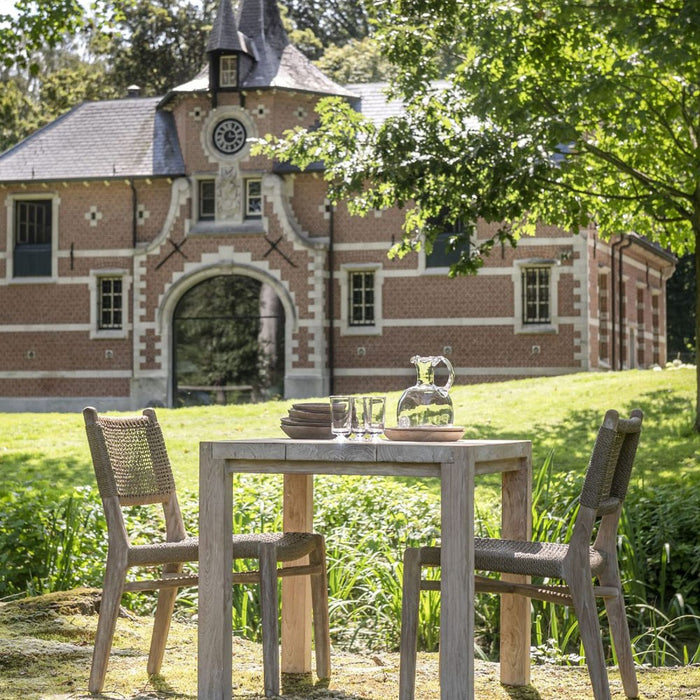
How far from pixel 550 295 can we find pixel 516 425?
922 cm

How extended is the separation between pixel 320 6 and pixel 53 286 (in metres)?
16.9

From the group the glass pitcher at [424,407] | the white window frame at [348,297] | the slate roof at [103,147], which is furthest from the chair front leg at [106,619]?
the slate roof at [103,147]

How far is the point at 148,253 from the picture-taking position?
85.7ft

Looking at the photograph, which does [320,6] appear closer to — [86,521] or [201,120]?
[201,120]

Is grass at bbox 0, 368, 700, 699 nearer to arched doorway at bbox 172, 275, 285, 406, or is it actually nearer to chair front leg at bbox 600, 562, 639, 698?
chair front leg at bbox 600, 562, 639, 698

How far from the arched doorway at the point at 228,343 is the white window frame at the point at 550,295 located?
17.4ft

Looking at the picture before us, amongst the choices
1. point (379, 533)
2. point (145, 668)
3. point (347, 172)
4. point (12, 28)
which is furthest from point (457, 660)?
point (12, 28)

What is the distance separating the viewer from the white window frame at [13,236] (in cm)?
2697

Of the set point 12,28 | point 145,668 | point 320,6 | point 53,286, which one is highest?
point 320,6

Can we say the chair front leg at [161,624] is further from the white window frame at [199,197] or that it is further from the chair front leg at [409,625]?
the white window frame at [199,197]

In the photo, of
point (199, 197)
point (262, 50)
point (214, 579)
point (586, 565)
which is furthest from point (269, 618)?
point (262, 50)

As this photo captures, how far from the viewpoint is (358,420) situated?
14.8 feet

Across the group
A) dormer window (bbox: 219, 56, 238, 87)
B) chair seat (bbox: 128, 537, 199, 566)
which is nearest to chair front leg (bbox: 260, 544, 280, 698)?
chair seat (bbox: 128, 537, 199, 566)

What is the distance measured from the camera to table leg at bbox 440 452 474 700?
396 centimetres
